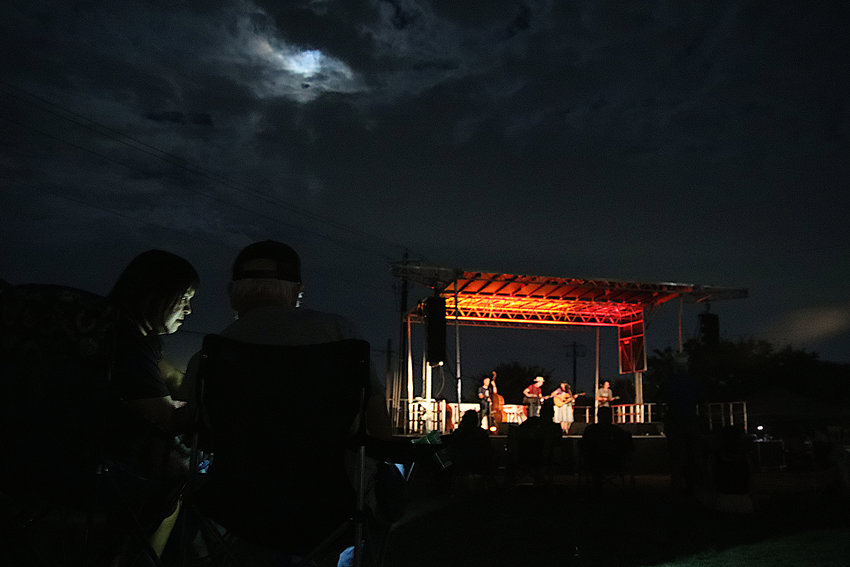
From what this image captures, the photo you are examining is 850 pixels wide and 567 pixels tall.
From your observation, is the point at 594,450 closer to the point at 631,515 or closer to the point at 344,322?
the point at 631,515

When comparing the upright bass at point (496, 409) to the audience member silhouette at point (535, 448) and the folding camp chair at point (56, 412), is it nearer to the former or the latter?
the audience member silhouette at point (535, 448)

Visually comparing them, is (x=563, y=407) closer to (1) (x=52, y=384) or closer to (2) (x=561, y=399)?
(2) (x=561, y=399)

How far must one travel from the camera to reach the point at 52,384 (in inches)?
69.2

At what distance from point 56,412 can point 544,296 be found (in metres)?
16.3

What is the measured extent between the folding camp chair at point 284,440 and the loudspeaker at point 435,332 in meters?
12.6

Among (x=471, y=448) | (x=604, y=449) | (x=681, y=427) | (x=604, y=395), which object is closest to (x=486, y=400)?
(x=604, y=395)

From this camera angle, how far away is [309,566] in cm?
169

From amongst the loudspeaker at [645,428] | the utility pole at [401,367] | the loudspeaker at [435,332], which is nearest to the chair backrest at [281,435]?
the utility pole at [401,367]

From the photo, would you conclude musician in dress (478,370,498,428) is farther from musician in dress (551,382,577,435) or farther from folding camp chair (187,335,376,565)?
folding camp chair (187,335,376,565)

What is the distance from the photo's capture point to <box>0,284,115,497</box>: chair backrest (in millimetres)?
1729

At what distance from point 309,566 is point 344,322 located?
0.63 meters

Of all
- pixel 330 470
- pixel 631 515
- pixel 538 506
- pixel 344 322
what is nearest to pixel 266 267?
pixel 344 322

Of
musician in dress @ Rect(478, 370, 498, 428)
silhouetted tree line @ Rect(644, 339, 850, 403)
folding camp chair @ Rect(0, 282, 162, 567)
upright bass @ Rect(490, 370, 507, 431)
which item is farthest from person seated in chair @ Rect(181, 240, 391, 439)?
silhouetted tree line @ Rect(644, 339, 850, 403)

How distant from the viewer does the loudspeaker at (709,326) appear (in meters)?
17.2
